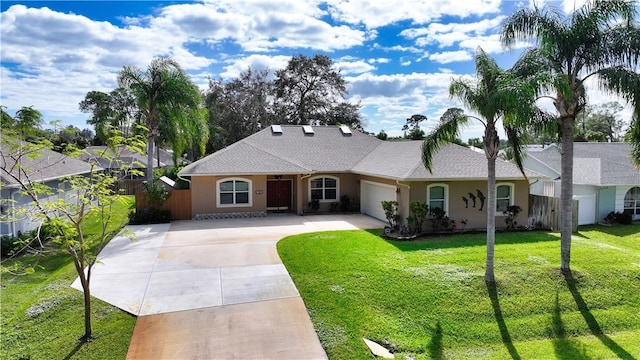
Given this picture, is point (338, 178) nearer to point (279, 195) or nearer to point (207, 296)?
point (279, 195)

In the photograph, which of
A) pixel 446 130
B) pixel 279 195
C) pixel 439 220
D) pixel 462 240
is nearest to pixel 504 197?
pixel 439 220

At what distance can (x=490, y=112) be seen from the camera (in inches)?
429

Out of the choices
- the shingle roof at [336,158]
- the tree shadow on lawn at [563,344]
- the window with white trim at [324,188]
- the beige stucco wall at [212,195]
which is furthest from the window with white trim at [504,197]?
the beige stucco wall at [212,195]

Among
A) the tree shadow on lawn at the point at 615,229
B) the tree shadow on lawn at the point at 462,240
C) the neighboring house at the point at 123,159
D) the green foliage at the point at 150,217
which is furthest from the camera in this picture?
the green foliage at the point at 150,217

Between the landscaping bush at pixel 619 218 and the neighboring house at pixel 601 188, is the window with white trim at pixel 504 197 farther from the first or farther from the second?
the landscaping bush at pixel 619 218

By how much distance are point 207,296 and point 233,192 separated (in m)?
11.3

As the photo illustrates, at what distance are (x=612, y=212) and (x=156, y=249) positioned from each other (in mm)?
22431

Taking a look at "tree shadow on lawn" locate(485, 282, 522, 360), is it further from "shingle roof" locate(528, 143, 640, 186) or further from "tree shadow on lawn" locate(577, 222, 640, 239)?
"shingle roof" locate(528, 143, 640, 186)

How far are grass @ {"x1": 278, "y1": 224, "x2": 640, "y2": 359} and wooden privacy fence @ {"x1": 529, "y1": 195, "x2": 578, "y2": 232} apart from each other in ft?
10.5

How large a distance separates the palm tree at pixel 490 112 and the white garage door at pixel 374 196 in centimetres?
675

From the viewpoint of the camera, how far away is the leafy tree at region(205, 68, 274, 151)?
1714 inches

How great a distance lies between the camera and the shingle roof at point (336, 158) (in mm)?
18281

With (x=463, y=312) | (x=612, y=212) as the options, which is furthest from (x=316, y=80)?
(x=463, y=312)

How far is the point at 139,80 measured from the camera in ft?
65.8
